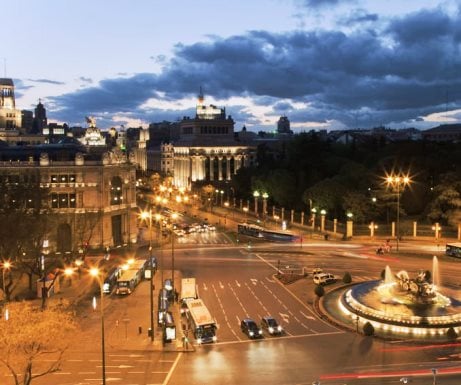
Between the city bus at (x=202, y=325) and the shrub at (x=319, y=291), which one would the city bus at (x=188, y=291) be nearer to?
the city bus at (x=202, y=325)

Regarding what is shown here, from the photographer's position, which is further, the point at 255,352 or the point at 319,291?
the point at 319,291

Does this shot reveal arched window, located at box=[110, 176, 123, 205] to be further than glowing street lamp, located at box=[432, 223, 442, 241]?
Yes

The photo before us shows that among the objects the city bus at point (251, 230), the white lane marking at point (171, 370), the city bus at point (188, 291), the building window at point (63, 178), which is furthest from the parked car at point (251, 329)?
the city bus at point (251, 230)

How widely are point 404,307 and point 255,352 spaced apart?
15.2 m

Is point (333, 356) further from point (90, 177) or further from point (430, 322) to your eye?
point (90, 177)

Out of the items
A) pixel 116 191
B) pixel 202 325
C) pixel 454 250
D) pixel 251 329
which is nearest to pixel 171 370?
pixel 202 325

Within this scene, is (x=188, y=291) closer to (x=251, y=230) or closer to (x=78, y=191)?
(x=78, y=191)

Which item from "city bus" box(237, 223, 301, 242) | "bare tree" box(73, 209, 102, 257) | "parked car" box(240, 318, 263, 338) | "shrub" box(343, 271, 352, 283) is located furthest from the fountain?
"bare tree" box(73, 209, 102, 257)

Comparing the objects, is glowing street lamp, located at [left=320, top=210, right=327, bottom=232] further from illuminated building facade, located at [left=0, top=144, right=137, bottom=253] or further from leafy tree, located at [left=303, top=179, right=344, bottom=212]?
illuminated building facade, located at [left=0, top=144, right=137, bottom=253]

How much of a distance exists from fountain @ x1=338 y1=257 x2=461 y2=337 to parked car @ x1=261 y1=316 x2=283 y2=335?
621 centimetres

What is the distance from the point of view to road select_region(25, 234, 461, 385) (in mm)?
35312

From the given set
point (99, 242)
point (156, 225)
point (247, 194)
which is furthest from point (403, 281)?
point (247, 194)

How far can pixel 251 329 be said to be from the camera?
144 ft

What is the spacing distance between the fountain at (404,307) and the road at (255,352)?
3.04 meters
